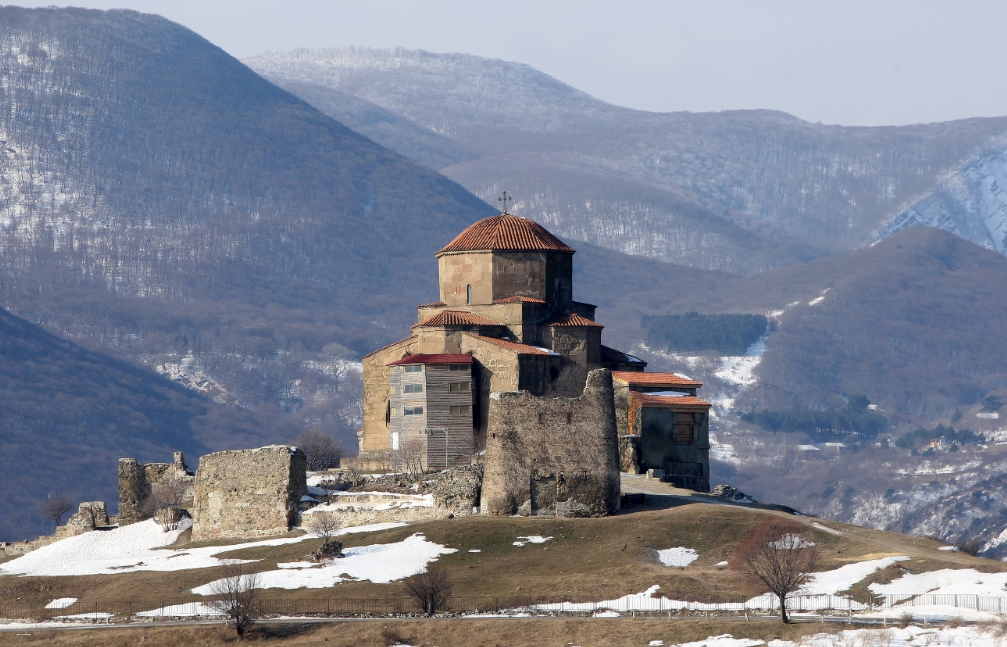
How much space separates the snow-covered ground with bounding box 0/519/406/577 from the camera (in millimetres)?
76812

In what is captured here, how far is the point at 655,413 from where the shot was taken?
96.1 metres

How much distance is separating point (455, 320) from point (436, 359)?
4.84m

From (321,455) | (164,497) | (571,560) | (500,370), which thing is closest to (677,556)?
(571,560)

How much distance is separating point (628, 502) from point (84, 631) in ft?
88.2

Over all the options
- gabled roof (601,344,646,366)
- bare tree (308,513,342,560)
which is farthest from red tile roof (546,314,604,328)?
bare tree (308,513,342,560)

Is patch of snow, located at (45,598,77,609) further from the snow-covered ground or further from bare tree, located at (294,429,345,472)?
bare tree, located at (294,429,345,472)

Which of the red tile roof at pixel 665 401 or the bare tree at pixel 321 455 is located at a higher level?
the red tile roof at pixel 665 401

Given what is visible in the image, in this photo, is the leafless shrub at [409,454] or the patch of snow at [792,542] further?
the leafless shrub at [409,454]

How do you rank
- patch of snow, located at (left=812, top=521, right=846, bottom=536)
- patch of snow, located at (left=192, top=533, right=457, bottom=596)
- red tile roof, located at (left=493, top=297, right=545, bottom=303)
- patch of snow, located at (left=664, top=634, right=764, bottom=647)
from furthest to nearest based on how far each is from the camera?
red tile roof, located at (left=493, top=297, right=545, bottom=303), patch of snow, located at (left=812, top=521, right=846, bottom=536), patch of snow, located at (left=192, top=533, right=457, bottom=596), patch of snow, located at (left=664, top=634, right=764, bottom=647)

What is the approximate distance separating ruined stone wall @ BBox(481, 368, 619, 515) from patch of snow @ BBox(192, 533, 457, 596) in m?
5.11

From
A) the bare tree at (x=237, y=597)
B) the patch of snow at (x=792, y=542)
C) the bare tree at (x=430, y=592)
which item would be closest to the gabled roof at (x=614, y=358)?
the patch of snow at (x=792, y=542)

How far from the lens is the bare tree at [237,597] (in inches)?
2530

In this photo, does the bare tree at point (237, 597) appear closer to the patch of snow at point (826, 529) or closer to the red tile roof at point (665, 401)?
the patch of snow at point (826, 529)

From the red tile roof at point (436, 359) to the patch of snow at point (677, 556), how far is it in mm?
22896
